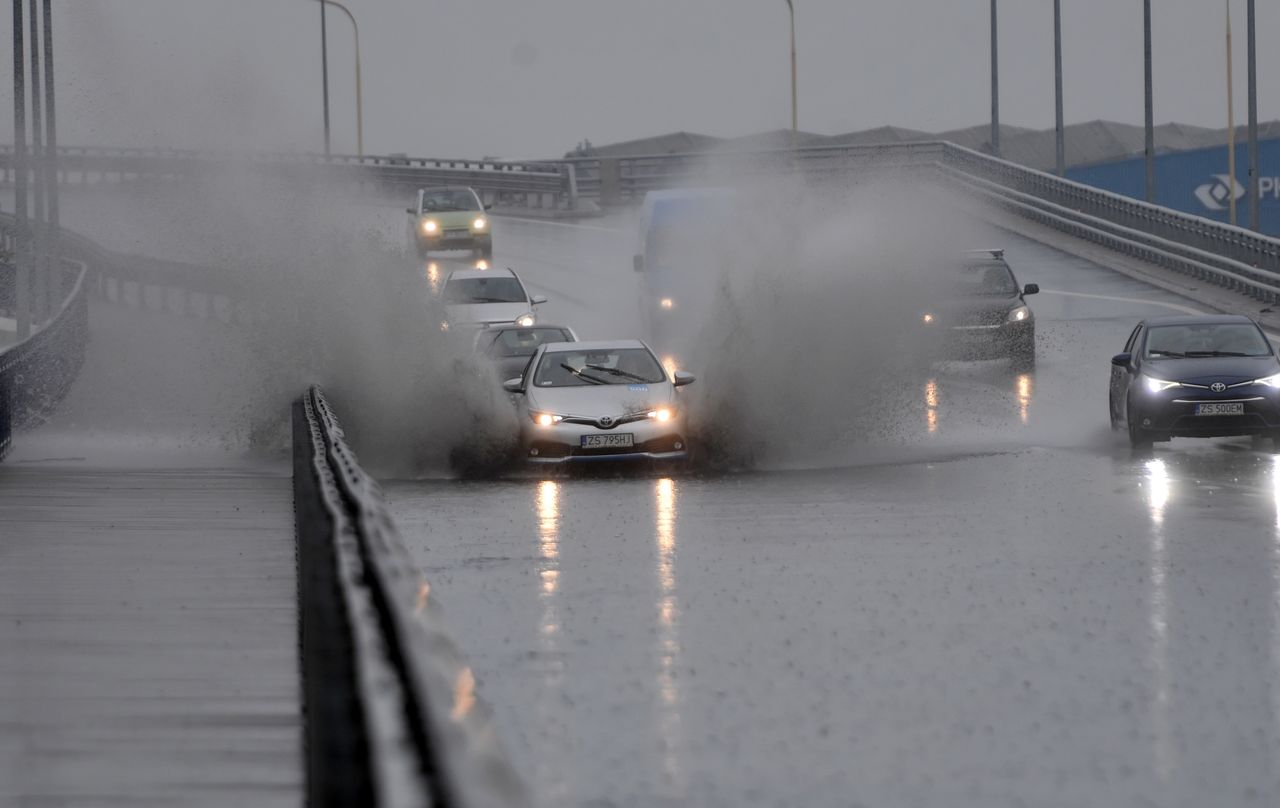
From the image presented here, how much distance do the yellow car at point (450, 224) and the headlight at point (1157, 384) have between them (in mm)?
31074

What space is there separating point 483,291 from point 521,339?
751 centimetres

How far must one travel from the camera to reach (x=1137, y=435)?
22438mm

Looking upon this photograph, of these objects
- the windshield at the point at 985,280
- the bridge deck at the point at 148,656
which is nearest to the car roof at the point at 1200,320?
the windshield at the point at 985,280

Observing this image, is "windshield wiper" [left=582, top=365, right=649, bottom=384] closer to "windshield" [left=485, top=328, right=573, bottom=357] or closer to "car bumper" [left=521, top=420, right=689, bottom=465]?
"car bumper" [left=521, top=420, right=689, bottom=465]

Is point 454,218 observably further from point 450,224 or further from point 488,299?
point 488,299

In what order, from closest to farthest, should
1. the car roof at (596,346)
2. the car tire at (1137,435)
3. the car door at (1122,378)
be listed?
the car tire at (1137,435) < the car roof at (596,346) < the car door at (1122,378)

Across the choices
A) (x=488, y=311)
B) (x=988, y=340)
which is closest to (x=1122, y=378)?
(x=988, y=340)

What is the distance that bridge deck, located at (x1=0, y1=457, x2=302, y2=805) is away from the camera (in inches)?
283

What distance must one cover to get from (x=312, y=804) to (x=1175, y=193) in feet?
253

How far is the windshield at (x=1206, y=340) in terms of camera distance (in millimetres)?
22875

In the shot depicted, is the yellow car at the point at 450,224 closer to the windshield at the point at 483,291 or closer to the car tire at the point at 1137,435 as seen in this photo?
the windshield at the point at 483,291

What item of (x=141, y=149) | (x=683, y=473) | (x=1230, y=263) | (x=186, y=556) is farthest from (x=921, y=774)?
(x=141, y=149)

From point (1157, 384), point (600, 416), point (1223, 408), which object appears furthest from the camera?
point (1157, 384)

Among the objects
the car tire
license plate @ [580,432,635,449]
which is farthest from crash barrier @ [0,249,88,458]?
the car tire
